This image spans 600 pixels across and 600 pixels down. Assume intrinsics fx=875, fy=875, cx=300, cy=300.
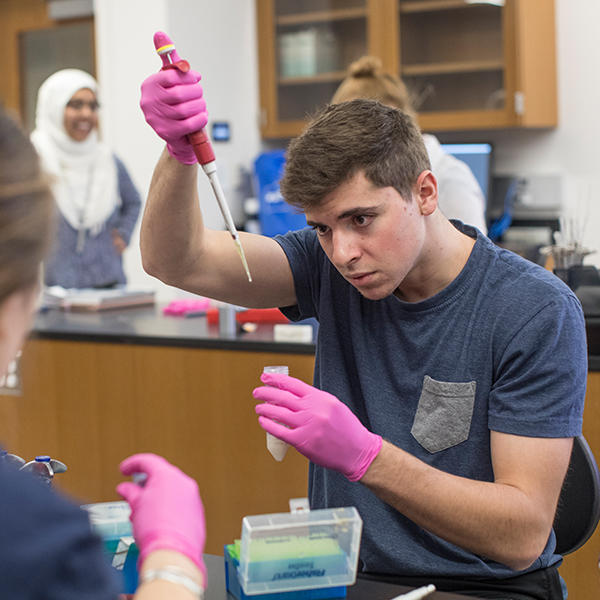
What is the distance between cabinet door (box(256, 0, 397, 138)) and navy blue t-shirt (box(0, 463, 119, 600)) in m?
3.93

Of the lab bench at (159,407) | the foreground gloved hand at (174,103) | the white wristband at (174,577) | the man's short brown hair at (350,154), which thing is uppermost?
the foreground gloved hand at (174,103)

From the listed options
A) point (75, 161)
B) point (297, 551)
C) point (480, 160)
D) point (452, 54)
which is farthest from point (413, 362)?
point (452, 54)

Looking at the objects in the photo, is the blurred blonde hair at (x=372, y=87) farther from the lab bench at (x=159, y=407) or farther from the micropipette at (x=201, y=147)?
the micropipette at (x=201, y=147)

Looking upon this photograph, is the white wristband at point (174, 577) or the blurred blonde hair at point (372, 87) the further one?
the blurred blonde hair at point (372, 87)

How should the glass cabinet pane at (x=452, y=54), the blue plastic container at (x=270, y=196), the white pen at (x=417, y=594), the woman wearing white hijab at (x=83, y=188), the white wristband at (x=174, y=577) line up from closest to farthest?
the white wristband at (x=174, y=577)
the white pen at (x=417, y=594)
the woman wearing white hijab at (x=83, y=188)
the glass cabinet pane at (x=452, y=54)
the blue plastic container at (x=270, y=196)

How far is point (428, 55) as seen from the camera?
4285 mm

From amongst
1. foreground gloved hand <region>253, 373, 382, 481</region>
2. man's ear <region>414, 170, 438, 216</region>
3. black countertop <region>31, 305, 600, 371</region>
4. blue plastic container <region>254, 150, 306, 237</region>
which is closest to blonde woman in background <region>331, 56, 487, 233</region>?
black countertop <region>31, 305, 600, 371</region>

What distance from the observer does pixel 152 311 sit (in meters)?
3.05

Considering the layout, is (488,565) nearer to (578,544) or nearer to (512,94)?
(578,544)

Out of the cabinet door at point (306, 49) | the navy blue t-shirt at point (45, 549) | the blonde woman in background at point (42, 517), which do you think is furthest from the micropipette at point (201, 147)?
the cabinet door at point (306, 49)

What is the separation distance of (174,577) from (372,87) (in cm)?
204

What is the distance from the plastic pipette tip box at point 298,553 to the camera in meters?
1.00

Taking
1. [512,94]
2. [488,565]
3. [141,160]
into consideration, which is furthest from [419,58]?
[488,565]

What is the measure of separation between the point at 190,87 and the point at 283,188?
0.68 feet
